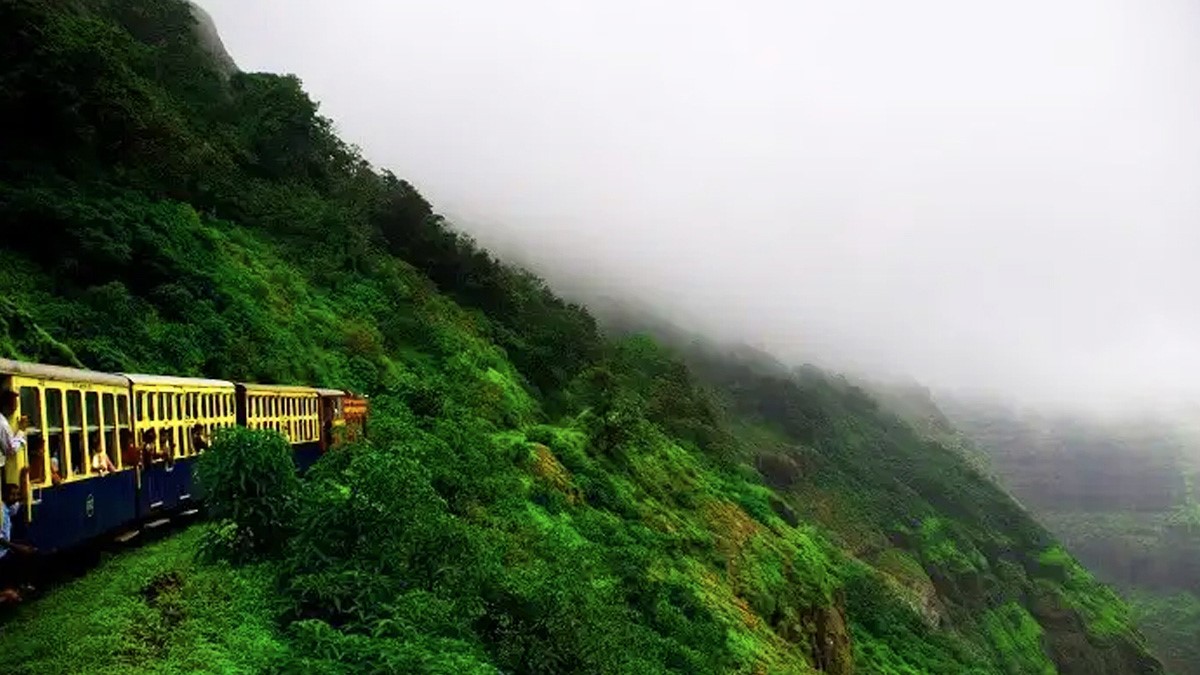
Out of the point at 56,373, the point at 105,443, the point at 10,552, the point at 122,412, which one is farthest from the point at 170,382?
the point at 10,552

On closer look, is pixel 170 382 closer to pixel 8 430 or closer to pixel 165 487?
pixel 165 487

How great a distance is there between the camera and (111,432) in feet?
45.7

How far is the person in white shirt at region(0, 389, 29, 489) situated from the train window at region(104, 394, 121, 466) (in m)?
2.80

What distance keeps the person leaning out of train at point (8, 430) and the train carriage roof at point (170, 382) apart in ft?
13.4

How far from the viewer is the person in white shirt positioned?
9797 mm

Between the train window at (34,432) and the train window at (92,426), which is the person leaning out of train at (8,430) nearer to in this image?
the train window at (34,432)

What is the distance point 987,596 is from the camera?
99.6 m

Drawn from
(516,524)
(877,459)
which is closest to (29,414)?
(516,524)

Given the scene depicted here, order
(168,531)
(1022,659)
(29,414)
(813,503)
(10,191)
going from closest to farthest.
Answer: (29,414), (168,531), (10,191), (1022,659), (813,503)

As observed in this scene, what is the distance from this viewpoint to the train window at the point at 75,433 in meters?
12.3

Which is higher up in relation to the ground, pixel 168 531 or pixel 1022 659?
pixel 168 531

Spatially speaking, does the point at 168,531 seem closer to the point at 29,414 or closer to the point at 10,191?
the point at 29,414

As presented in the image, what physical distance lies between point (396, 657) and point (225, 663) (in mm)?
1836

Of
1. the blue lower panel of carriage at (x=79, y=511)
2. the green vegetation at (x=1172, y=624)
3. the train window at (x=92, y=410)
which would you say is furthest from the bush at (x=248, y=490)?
the green vegetation at (x=1172, y=624)
